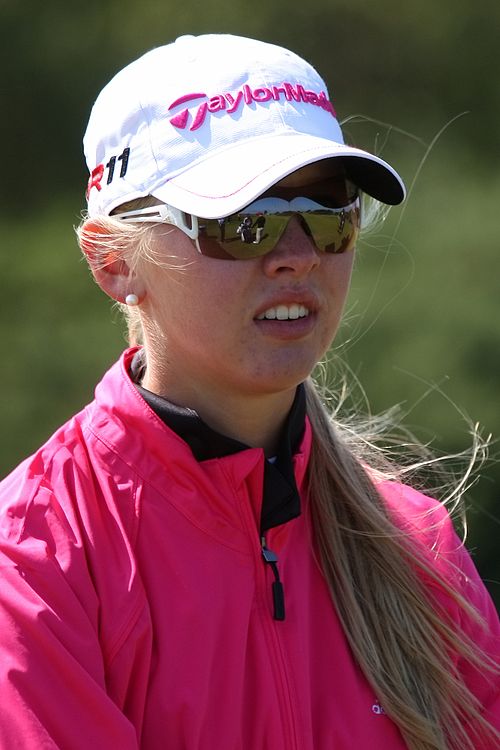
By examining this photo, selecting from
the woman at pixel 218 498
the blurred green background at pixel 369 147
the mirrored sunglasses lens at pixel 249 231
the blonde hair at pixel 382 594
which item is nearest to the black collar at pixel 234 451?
the woman at pixel 218 498

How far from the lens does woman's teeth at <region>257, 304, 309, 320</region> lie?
1.68 meters

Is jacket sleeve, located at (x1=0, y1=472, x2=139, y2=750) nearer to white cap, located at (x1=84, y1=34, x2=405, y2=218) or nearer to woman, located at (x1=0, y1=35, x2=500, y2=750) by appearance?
woman, located at (x1=0, y1=35, x2=500, y2=750)

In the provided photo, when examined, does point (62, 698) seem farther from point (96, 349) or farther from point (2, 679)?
point (96, 349)

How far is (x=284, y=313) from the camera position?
1685mm

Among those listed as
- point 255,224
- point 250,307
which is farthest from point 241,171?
point 250,307

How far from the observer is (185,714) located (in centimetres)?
154

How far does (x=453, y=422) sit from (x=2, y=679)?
10.5ft

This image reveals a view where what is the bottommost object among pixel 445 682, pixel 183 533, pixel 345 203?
pixel 445 682

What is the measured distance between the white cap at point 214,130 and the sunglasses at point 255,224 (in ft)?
0.09

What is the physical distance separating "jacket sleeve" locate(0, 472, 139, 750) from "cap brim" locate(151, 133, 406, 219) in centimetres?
50

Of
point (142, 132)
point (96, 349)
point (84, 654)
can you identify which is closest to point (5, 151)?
point (96, 349)

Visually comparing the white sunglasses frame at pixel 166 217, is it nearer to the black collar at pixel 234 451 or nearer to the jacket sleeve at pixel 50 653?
the black collar at pixel 234 451

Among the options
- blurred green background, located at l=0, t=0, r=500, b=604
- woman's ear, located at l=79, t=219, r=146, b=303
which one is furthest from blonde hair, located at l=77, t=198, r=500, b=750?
blurred green background, located at l=0, t=0, r=500, b=604

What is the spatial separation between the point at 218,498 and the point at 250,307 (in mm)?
277
